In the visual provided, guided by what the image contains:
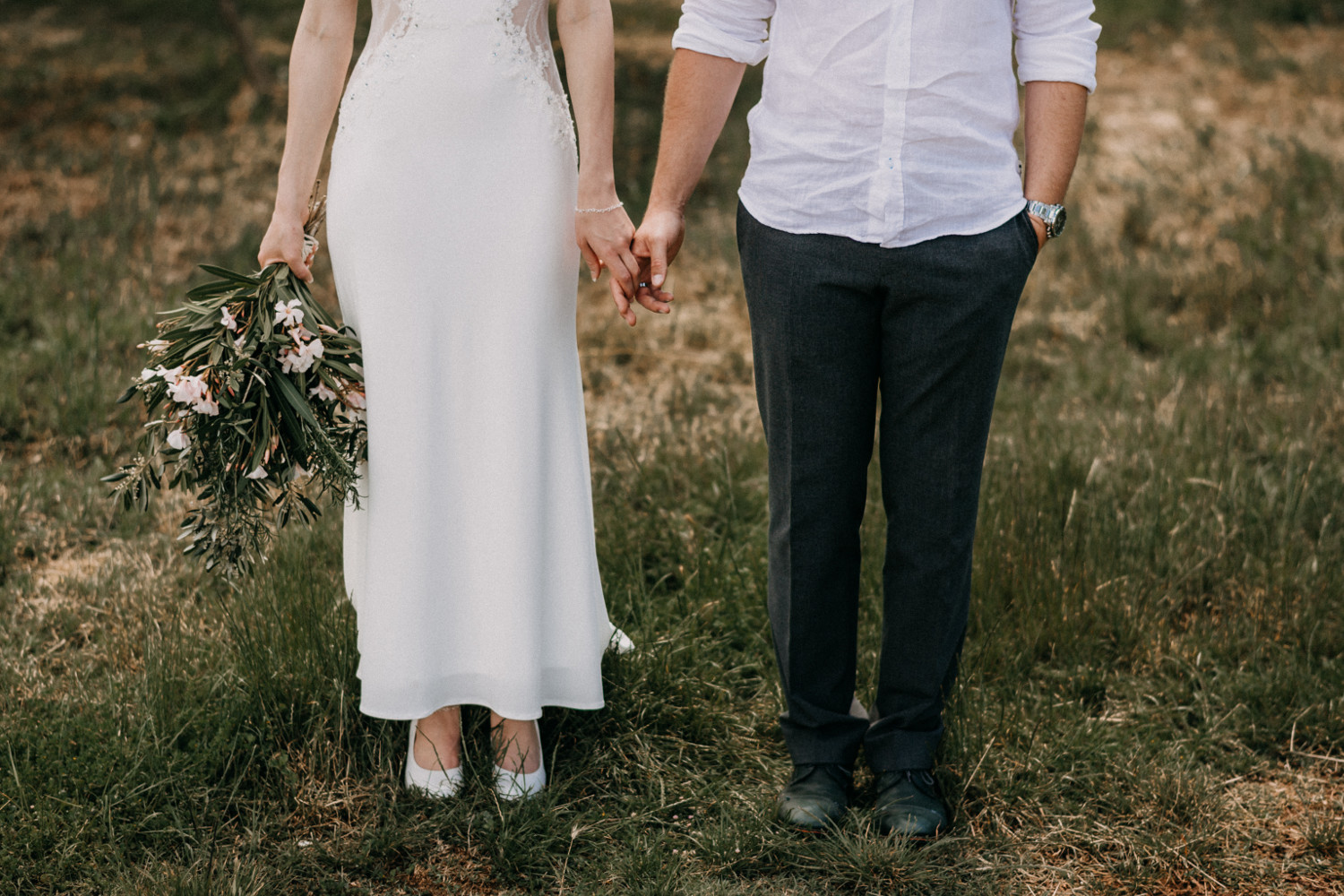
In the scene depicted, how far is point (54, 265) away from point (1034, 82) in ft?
16.3

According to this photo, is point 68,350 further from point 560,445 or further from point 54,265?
point 560,445

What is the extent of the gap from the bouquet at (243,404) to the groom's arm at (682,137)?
67 cm

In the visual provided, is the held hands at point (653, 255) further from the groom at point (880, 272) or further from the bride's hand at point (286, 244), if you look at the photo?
the bride's hand at point (286, 244)

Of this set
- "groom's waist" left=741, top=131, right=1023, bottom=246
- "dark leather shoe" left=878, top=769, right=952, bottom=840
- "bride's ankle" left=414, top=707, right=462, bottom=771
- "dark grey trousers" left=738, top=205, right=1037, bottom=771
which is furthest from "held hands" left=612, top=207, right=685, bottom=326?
"dark leather shoe" left=878, top=769, right=952, bottom=840

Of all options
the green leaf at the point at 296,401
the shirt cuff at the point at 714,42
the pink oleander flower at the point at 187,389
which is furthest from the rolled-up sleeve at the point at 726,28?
the pink oleander flower at the point at 187,389

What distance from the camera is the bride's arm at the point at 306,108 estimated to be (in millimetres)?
→ 2361

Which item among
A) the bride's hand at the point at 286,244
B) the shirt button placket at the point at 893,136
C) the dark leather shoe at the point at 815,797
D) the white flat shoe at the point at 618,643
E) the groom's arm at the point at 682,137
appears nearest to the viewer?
the shirt button placket at the point at 893,136

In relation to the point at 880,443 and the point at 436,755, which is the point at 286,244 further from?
the point at 880,443

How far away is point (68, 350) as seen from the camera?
481cm

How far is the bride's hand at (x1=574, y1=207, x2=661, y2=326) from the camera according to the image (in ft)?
7.89

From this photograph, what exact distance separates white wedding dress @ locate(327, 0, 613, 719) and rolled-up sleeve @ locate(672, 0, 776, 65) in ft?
1.06

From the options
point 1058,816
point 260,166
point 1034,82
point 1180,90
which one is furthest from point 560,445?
point 1180,90

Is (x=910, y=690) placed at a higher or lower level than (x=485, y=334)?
lower

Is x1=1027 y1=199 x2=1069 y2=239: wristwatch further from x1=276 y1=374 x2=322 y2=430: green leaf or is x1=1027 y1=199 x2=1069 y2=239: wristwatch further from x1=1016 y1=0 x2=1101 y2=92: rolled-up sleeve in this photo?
x1=276 y1=374 x2=322 y2=430: green leaf
